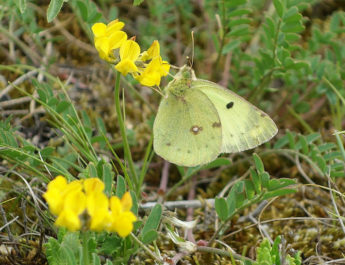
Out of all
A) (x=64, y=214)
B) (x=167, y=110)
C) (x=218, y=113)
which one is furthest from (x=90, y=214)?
(x=218, y=113)

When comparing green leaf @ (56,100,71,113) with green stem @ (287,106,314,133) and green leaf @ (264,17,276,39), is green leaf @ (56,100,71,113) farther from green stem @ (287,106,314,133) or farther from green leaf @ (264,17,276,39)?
green stem @ (287,106,314,133)

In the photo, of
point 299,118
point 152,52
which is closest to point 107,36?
point 152,52

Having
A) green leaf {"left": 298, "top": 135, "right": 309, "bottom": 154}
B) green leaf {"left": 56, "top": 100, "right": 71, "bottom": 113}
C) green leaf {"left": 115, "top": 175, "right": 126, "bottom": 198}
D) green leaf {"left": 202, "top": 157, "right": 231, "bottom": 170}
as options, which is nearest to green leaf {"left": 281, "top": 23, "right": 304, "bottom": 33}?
green leaf {"left": 298, "top": 135, "right": 309, "bottom": 154}

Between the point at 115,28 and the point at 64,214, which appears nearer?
the point at 64,214

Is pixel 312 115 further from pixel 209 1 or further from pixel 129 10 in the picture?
pixel 129 10

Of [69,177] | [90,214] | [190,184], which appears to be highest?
[90,214]

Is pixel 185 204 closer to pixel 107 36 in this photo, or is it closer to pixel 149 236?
pixel 149 236
